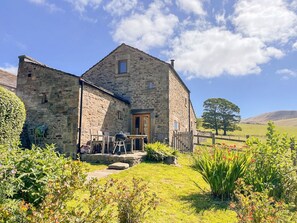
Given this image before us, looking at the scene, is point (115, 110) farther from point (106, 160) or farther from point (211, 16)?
point (211, 16)

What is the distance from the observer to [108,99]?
14.3 m

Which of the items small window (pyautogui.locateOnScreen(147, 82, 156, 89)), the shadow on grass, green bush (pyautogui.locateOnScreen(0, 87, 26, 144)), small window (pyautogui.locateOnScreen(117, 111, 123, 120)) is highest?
small window (pyautogui.locateOnScreen(147, 82, 156, 89))

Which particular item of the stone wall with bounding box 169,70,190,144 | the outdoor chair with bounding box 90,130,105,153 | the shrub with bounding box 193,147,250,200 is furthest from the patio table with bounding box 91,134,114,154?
the shrub with bounding box 193,147,250,200

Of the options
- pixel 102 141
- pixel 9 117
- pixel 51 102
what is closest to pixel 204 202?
pixel 102 141

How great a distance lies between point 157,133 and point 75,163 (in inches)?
488

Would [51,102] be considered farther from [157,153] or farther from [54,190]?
[54,190]

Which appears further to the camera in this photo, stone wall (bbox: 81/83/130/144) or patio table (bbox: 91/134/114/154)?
stone wall (bbox: 81/83/130/144)

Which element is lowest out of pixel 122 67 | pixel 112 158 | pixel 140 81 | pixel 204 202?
pixel 204 202

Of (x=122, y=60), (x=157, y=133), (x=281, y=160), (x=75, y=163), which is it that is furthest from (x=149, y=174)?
(x=122, y=60)

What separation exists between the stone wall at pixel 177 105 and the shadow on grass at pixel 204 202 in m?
9.78

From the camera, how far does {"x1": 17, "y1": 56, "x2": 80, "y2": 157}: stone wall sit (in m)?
11.4

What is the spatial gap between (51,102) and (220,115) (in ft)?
144

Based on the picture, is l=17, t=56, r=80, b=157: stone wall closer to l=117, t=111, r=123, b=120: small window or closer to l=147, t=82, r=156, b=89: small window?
l=117, t=111, r=123, b=120: small window

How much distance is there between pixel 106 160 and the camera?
10.5 meters
